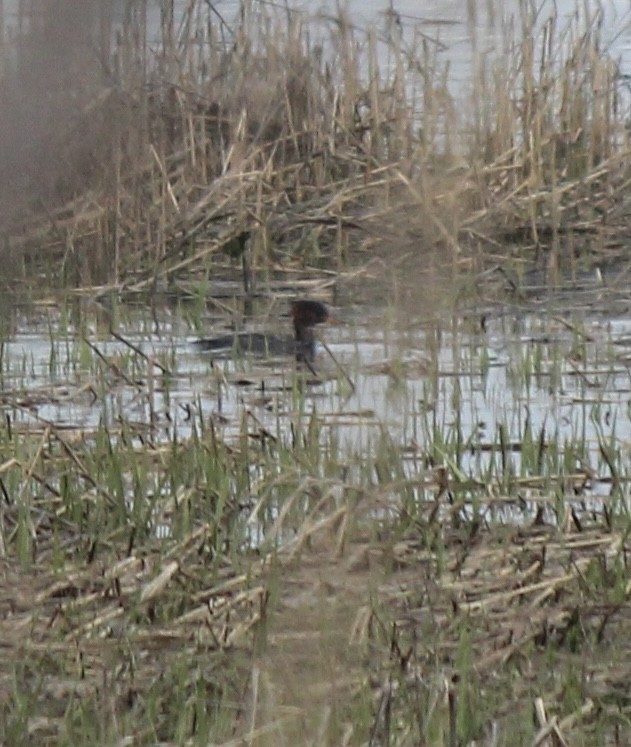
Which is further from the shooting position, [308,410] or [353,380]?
[308,410]

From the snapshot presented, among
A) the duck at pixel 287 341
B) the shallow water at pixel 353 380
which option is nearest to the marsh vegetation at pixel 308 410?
the shallow water at pixel 353 380

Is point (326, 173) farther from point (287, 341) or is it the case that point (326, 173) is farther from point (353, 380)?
point (353, 380)

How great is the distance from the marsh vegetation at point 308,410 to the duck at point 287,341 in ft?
0.47

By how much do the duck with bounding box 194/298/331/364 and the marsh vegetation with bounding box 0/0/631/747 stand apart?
143mm

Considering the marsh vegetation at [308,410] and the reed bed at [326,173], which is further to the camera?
the reed bed at [326,173]

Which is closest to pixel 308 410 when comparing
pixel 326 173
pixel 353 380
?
pixel 353 380

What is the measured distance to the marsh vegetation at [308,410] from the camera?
1788 mm

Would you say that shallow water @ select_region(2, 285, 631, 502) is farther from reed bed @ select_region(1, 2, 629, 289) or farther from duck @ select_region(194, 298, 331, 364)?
reed bed @ select_region(1, 2, 629, 289)

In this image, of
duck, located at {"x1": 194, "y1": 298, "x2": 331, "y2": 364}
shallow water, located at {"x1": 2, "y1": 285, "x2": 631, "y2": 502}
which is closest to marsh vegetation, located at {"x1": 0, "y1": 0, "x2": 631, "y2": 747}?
shallow water, located at {"x1": 2, "y1": 285, "x2": 631, "y2": 502}

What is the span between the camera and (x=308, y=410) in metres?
5.69

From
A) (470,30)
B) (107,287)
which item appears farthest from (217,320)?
(470,30)

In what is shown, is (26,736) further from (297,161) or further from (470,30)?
(297,161)

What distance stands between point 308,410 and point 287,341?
994mm

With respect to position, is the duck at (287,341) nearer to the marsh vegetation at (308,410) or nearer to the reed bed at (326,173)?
the marsh vegetation at (308,410)
